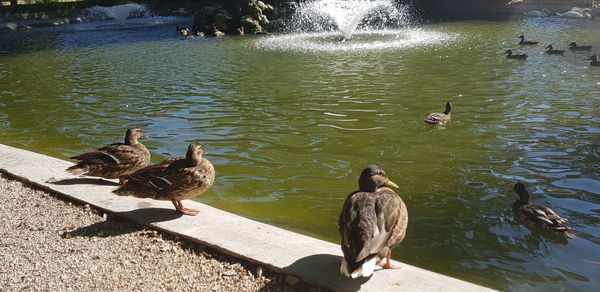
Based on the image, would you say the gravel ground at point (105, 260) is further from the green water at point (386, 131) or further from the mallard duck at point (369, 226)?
the green water at point (386, 131)

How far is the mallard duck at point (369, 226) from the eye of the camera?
3750 millimetres

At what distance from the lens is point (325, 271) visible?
4188mm

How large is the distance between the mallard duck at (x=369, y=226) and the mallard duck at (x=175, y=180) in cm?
192

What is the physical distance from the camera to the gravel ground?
4.20 metres

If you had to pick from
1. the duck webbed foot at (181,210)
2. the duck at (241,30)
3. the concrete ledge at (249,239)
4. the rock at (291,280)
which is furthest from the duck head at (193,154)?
the duck at (241,30)

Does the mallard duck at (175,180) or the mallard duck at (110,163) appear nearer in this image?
the mallard duck at (175,180)

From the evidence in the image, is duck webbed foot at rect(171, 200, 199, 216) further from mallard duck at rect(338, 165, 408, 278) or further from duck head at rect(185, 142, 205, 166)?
mallard duck at rect(338, 165, 408, 278)

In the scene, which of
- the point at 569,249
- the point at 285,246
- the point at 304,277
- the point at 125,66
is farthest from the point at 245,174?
the point at 125,66

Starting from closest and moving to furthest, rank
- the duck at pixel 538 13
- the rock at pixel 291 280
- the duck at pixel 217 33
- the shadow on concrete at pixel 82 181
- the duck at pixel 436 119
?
the rock at pixel 291 280 → the shadow on concrete at pixel 82 181 → the duck at pixel 436 119 → the duck at pixel 217 33 → the duck at pixel 538 13

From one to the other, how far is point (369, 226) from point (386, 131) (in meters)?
5.86

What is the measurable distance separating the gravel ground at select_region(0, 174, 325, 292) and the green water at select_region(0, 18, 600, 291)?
1.61m

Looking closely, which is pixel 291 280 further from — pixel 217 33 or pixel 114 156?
pixel 217 33

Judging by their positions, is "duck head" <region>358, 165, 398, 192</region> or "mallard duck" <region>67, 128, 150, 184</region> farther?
"mallard duck" <region>67, 128, 150, 184</region>

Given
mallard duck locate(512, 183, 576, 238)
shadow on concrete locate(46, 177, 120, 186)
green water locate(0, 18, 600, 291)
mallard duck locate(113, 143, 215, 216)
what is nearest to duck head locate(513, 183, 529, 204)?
mallard duck locate(512, 183, 576, 238)
